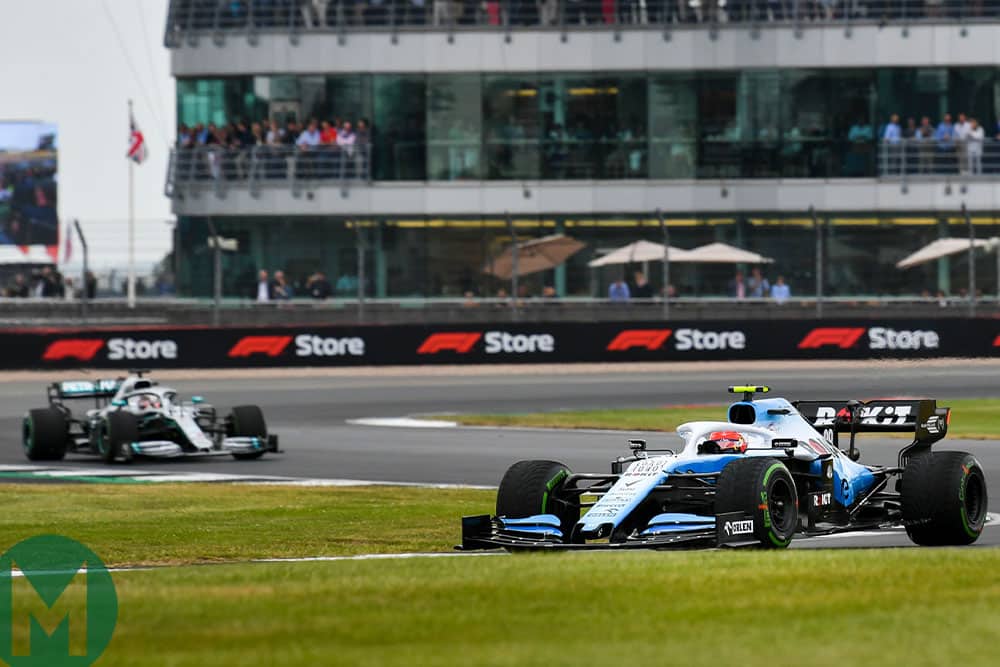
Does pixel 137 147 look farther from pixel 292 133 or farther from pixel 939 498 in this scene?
pixel 939 498

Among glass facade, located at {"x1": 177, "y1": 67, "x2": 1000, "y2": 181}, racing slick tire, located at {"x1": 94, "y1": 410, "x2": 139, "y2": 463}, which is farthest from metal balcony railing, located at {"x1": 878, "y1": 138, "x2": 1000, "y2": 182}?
racing slick tire, located at {"x1": 94, "y1": 410, "x2": 139, "y2": 463}

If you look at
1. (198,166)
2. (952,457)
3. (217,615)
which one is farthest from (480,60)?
(217,615)

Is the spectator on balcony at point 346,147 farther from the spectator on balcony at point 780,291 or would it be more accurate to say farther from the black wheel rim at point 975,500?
the black wheel rim at point 975,500

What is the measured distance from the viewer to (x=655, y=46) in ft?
159

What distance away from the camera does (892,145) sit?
48.0 metres

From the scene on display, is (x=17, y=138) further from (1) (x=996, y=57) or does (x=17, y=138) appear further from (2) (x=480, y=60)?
(1) (x=996, y=57)

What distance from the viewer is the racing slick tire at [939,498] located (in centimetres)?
1295

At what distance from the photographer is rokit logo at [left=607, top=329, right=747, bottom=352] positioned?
1473 inches

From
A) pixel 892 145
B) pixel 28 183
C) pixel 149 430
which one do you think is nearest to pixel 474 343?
pixel 149 430

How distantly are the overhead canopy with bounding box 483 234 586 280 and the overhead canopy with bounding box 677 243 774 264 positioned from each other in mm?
2893

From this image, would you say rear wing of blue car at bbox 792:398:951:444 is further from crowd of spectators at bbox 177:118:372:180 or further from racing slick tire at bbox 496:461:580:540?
crowd of spectators at bbox 177:118:372:180

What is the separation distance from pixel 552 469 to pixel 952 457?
286 centimetres

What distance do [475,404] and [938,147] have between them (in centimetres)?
2015

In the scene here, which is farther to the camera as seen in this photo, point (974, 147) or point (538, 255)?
point (974, 147)
